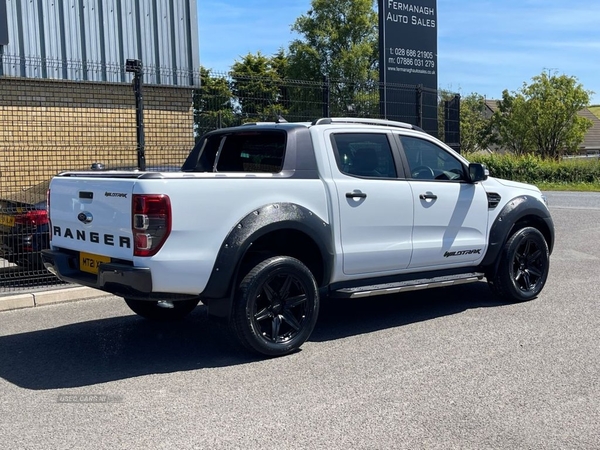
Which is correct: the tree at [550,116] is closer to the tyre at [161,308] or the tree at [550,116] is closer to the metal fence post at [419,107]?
the metal fence post at [419,107]

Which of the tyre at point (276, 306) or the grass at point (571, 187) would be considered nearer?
the tyre at point (276, 306)

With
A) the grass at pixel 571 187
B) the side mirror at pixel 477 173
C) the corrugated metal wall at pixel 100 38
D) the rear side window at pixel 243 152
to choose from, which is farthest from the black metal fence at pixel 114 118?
the grass at pixel 571 187

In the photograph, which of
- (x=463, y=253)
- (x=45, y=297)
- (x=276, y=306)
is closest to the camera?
(x=276, y=306)

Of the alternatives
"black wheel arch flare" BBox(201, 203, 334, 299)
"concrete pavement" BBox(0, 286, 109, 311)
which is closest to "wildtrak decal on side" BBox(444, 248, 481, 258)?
"black wheel arch flare" BBox(201, 203, 334, 299)

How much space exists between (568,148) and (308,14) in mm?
21456

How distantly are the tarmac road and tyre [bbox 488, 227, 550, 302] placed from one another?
0.76 ft

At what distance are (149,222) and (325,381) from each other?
1.73m

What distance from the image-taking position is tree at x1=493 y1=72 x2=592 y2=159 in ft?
169

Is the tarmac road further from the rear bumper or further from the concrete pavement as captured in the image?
the rear bumper

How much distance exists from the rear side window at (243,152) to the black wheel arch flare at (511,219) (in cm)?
258

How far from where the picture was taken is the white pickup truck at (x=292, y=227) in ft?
17.6

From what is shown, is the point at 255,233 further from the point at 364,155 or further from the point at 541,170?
the point at 541,170

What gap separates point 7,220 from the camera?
861 centimetres

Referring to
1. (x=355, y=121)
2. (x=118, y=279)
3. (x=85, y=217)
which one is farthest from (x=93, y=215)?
(x=355, y=121)
